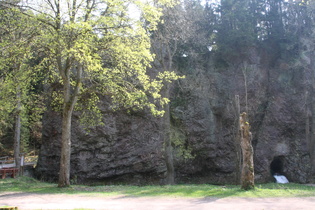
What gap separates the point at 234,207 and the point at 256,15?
26487mm

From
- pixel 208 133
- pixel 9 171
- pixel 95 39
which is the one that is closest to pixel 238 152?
pixel 208 133

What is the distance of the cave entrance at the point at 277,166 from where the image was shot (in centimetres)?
2726

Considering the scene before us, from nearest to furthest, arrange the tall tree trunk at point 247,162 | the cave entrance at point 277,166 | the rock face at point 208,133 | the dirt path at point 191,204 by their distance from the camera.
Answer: the dirt path at point 191,204 < the tall tree trunk at point 247,162 < the rock face at point 208,133 < the cave entrance at point 277,166

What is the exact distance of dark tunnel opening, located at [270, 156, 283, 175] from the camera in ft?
89.6

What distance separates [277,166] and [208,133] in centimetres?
766

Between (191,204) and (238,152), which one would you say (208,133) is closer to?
(238,152)

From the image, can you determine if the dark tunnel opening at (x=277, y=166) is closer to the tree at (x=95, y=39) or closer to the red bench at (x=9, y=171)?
the tree at (x=95, y=39)

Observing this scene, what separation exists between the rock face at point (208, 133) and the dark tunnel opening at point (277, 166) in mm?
95

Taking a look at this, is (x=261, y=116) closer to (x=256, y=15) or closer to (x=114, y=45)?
(x=256, y=15)

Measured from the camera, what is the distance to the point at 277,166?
28.1m

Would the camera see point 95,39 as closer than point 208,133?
Yes

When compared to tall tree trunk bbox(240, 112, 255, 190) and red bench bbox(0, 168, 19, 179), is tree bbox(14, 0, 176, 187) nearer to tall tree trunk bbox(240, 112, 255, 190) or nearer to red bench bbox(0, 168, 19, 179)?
tall tree trunk bbox(240, 112, 255, 190)

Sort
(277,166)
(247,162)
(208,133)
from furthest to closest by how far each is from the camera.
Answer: (277,166), (208,133), (247,162)

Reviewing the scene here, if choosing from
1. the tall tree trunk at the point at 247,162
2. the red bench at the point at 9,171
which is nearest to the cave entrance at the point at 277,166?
the tall tree trunk at the point at 247,162
